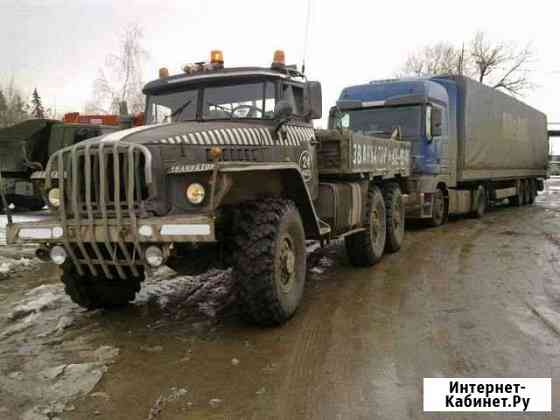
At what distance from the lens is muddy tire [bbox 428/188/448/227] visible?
12.3 m

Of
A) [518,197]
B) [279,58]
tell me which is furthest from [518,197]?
→ [279,58]

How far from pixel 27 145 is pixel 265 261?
40.2 ft

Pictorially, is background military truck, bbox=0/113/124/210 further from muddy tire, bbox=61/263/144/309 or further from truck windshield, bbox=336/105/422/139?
muddy tire, bbox=61/263/144/309

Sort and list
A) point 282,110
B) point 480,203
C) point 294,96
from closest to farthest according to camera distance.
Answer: point 282,110 < point 294,96 < point 480,203

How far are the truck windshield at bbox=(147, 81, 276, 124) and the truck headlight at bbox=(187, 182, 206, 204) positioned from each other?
1469 millimetres

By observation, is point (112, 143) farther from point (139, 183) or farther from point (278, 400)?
point (278, 400)

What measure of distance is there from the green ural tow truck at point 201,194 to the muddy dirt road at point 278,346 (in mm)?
453

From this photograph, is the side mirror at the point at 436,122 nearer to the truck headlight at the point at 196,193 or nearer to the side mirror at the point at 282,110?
the side mirror at the point at 282,110

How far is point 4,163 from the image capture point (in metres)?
14.4

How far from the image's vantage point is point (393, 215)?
8.58 meters

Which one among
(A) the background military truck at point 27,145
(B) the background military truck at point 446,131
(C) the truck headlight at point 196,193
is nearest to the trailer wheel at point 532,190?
(B) the background military truck at point 446,131

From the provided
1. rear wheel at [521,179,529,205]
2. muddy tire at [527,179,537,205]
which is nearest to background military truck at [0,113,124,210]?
rear wheel at [521,179,529,205]

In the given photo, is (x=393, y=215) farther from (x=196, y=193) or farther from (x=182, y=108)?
(x=196, y=193)

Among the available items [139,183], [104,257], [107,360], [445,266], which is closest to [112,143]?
→ [139,183]
